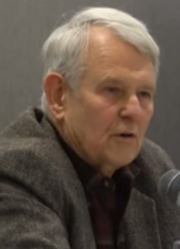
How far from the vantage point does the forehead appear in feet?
3.58

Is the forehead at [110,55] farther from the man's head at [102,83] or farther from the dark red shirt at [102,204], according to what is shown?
the dark red shirt at [102,204]

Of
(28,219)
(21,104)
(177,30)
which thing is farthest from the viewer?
(177,30)

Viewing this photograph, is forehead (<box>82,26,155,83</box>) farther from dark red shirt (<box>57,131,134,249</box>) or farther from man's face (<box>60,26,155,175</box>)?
dark red shirt (<box>57,131,134,249</box>)

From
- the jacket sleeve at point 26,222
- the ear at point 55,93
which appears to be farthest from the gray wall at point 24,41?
the jacket sleeve at point 26,222

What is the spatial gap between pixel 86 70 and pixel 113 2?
46.3 inches

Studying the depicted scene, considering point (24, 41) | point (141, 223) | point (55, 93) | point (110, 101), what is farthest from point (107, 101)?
point (24, 41)

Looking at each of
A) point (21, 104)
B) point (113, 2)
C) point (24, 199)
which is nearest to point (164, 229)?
point (24, 199)

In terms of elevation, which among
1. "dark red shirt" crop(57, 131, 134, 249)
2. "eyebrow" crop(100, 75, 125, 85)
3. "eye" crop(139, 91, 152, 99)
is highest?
"eyebrow" crop(100, 75, 125, 85)

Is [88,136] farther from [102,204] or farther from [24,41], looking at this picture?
[24,41]

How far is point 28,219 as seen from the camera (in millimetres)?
987

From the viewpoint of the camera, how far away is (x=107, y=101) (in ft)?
3.61

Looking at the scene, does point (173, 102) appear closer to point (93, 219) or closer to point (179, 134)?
point (179, 134)

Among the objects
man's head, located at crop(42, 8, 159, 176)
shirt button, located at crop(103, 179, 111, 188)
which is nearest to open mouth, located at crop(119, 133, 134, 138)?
man's head, located at crop(42, 8, 159, 176)

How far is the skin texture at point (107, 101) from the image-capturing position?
109 centimetres
